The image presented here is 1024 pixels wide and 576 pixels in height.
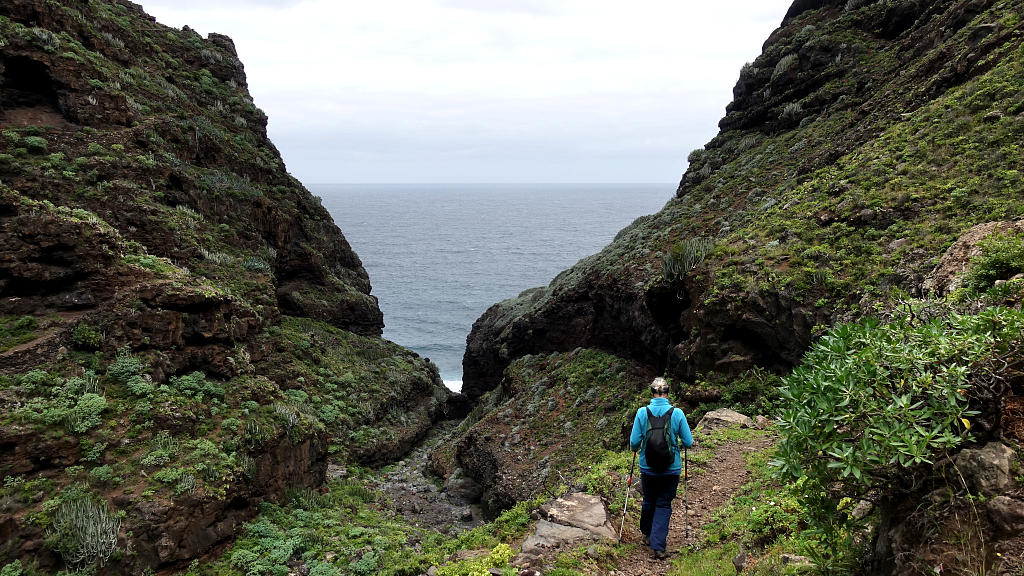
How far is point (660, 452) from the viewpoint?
5.89 metres

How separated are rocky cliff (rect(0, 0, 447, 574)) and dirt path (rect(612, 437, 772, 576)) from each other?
8676 millimetres

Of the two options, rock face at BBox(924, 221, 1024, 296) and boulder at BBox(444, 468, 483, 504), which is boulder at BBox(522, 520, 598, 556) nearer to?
rock face at BBox(924, 221, 1024, 296)

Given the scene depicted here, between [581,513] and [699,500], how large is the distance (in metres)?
2.00

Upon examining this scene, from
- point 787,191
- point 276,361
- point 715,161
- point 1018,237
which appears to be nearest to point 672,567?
point 1018,237

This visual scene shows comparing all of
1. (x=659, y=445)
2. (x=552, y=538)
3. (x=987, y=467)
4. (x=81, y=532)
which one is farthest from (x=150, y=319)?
(x=987, y=467)

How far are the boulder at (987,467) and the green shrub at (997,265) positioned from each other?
2.72m

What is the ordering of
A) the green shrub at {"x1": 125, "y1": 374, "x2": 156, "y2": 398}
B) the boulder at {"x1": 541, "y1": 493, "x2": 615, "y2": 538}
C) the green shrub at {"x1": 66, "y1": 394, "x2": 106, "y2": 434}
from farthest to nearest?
1. the green shrub at {"x1": 125, "y1": 374, "x2": 156, "y2": 398}
2. the green shrub at {"x1": 66, "y1": 394, "x2": 106, "y2": 434}
3. the boulder at {"x1": 541, "y1": 493, "x2": 615, "y2": 538}

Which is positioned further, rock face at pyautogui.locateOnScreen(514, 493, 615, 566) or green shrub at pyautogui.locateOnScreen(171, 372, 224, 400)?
green shrub at pyautogui.locateOnScreen(171, 372, 224, 400)

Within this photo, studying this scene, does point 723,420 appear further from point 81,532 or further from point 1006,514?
point 81,532

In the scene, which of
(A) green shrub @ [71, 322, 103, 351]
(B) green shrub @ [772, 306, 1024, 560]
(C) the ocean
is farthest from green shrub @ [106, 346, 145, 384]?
(C) the ocean

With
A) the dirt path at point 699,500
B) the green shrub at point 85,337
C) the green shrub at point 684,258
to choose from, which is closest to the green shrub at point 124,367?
the green shrub at point 85,337

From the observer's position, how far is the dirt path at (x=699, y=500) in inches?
245

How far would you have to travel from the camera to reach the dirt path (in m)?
6.21

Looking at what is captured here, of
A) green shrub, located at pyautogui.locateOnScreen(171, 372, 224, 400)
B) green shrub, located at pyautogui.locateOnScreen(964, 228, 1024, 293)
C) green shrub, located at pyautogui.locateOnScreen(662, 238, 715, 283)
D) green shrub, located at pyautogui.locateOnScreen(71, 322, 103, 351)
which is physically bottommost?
green shrub, located at pyautogui.locateOnScreen(171, 372, 224, 400)
